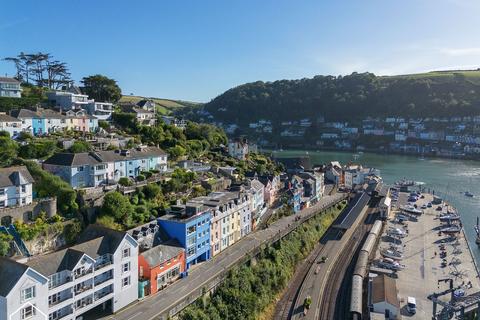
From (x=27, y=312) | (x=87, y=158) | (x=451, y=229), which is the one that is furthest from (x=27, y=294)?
(x=451, y=229)

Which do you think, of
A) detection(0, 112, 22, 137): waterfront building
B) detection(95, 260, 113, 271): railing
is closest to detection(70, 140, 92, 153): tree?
detection(0, 112, 22, 137): waterfront building

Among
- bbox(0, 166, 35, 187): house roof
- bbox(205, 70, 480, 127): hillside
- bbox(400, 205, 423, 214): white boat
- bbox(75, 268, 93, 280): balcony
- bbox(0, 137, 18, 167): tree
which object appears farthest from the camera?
bbox(205, 70, 480, 127): hillside

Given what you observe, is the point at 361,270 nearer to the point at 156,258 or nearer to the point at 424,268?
the point at 424,268

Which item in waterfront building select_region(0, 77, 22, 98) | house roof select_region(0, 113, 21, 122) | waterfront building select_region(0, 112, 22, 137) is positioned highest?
waterfront building select_region(0, 77, 22, 98)

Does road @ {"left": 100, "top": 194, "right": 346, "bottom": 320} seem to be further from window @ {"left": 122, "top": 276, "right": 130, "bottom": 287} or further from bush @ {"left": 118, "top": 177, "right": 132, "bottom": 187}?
bush @ {"left": 118, "top": 177, "right": 132, "bottom": 187}

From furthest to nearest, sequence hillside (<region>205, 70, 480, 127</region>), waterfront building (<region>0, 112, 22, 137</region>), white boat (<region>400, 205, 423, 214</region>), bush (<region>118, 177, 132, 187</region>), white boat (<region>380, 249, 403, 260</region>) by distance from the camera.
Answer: hillside (<region>205, 70, 480, 127</region>) < white boat (<region>400, 205, 423, 214</region>) < white boat (<region>380, 249, 403, 260</region>) < waterfront building (<region>0, 112, 22, 137</region>) < bush (<region>118, 177, 132, 187</region>)

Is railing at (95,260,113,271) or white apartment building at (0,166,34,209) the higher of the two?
white apartment building at (0,166,34,209)

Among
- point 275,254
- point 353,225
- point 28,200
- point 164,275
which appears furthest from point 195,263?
point 353,225
